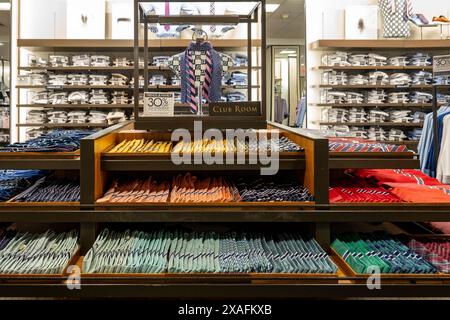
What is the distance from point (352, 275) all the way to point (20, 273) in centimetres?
133

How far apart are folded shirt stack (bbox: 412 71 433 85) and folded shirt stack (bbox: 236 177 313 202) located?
631 cm

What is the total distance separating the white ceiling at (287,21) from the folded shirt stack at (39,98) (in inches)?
190

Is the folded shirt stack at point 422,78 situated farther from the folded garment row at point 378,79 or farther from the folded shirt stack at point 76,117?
the folded shirt stack at point 76,117

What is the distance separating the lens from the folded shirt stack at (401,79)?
7.80 metres

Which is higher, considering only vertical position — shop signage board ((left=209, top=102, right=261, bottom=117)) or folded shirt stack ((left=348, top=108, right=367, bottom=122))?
folded shirt stack ((left=348, top=108, right=367, bottom=122))

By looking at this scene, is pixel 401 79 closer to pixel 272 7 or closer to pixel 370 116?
pixel 370 116

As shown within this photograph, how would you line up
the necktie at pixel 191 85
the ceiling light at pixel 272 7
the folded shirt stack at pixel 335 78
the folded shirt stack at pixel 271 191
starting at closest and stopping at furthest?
the folded shirt stack at pixel 271 191 → the necktie at pixel 191 85 → the folded shirt stack at pixel 335 78 → the ceiling light at pixel 272 7

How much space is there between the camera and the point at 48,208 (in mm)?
2049

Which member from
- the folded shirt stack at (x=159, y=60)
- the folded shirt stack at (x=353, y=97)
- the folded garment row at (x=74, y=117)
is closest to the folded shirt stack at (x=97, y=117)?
the folded garment row at (x=74, y=117)

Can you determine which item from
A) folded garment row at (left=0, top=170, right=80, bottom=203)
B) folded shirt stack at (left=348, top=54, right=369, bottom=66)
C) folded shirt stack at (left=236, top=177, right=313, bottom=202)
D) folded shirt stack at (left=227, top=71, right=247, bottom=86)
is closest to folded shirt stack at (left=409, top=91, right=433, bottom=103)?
folded shirt stack at (left=348, top=54, right=369, bottom=66)

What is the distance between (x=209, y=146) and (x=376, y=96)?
6160 mm

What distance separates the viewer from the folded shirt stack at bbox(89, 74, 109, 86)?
7.64m

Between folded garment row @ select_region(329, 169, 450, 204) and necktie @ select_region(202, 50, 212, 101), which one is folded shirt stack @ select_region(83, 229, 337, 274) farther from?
necktie @ select_region(202, 50, 212, 101)
